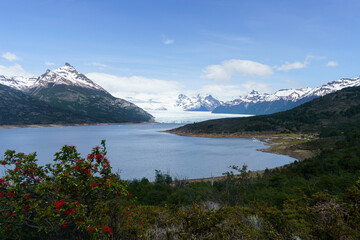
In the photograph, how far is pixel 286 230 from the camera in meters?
9.50

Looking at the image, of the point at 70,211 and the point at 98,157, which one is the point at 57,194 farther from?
the point at 98,157

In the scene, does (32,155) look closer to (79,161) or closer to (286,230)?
(79,161)

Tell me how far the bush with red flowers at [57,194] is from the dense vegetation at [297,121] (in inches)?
6280

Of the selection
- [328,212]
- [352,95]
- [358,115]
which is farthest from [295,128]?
[328,212]

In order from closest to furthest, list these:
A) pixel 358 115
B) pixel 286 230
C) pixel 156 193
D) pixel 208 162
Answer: pixel 286 230
pixel 156 193
pixel 208 162
pixel 358 115

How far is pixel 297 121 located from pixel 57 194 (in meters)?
189

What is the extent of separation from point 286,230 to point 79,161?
27.6 ft

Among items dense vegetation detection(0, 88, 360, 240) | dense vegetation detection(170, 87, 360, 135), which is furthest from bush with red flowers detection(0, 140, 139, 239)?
dense vegetation detection(170, 87, 360, 135)

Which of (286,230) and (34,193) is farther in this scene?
(286,230)

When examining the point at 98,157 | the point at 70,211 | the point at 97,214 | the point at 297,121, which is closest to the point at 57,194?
the point at 70,211

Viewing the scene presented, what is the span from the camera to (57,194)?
7.63 metres

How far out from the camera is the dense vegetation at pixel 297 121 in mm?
157375

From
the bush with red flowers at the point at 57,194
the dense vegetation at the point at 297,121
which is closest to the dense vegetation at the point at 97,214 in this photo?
the bush with red flowers at the point at 57,194

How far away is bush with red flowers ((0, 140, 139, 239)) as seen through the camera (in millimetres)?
7289
